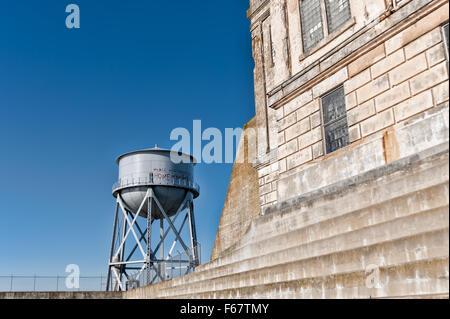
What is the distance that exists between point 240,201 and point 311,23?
1334 centimetres

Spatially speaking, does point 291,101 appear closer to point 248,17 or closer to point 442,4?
point 442,4

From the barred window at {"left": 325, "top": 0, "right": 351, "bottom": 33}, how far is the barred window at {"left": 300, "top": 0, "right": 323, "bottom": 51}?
287 millimetres

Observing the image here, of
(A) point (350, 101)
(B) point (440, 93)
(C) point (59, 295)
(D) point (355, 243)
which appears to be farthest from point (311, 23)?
(C) point (59, 295)

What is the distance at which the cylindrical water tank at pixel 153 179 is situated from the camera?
28.5 meters

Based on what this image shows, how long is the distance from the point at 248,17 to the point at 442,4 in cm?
985

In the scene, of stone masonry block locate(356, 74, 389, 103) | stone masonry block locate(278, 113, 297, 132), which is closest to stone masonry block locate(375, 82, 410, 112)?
stone masonry block locate(356, 74, 389, 103)

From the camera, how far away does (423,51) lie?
799 centimetres

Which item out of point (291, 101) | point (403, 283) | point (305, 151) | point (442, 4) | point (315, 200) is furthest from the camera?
point (291, 101)

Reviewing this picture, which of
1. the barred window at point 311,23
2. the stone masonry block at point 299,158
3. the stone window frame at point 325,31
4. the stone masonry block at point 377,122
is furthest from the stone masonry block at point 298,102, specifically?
the stone masonry block at point 377,122

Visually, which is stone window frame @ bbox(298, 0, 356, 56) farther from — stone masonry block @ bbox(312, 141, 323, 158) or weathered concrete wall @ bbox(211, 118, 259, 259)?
weathered concrete wall @ bbox(211, 118, 259, 259)

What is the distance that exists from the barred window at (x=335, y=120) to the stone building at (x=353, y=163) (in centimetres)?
3

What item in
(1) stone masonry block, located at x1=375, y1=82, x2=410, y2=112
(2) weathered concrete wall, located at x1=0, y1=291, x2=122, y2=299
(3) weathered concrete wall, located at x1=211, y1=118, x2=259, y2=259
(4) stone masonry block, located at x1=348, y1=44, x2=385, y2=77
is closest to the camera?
(1) stone masonry block, located at x1=375, y1=82, x2=410, y2=112

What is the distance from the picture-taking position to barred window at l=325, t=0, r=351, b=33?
33.9 ft
